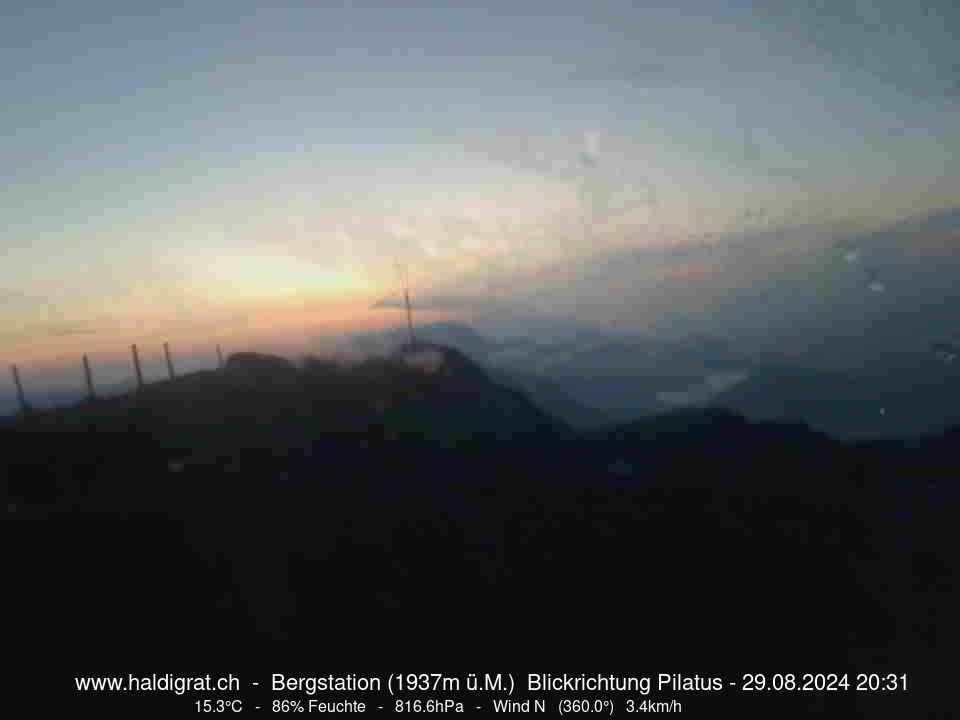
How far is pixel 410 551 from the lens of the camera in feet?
91.5

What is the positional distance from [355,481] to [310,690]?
1603 cm

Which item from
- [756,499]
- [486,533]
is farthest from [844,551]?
[486,533]

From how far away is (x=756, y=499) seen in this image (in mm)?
49469

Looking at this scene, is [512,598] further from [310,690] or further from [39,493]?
[39,493]

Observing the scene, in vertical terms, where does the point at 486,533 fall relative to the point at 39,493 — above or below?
below

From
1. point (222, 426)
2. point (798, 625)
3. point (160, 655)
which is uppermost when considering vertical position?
point (222, 426)

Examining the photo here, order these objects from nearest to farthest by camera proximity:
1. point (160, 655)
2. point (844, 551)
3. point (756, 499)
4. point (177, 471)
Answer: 1. point (160, 655)
2. point (177, 471)
3. point (844, 551)
4. point (756, 499)

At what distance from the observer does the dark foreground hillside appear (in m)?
20.9

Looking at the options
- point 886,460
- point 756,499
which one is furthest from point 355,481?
point 886,460

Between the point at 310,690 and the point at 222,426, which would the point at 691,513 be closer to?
the point at 310,690

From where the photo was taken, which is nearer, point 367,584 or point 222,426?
point 367,584

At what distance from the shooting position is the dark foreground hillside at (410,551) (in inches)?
822

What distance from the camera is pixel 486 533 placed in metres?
32.4

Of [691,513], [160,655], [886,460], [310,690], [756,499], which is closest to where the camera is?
[160,655]
